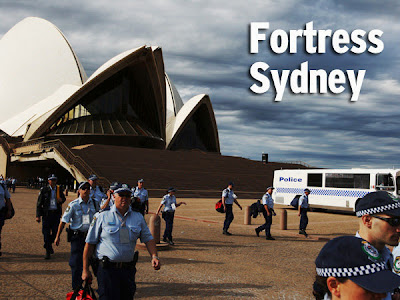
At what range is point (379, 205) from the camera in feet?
9.04

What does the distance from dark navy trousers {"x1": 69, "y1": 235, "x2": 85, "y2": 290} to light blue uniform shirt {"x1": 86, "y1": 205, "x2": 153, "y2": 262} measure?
4.82 ft

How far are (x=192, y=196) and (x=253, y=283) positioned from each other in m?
26.4

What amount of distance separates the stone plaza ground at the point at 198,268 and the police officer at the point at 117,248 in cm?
178

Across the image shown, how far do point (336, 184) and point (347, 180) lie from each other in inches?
28.9

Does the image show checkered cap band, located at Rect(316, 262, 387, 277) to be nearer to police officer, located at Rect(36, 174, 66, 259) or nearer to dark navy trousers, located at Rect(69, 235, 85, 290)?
dark navy trousers, located at Rect(69, 235, 85, 290)

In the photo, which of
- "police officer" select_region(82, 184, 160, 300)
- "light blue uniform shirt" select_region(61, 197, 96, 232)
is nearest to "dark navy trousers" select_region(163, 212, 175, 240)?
"light blue uniform shirt" select_region(61, 197, 96, 232)

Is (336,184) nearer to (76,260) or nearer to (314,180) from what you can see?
(314,180)

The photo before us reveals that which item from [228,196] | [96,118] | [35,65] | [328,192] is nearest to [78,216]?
[228,196]

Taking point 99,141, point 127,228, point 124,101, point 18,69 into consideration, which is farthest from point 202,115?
point 127,228

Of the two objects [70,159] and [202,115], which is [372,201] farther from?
[202,115]

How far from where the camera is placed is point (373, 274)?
1607 millimetres

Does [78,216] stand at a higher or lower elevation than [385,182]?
higher

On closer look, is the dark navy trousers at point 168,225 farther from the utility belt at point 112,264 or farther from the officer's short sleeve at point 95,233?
the utility belt at point 112,264

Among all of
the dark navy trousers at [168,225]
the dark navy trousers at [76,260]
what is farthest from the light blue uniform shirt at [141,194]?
the dark navy trousers at [76,260]
